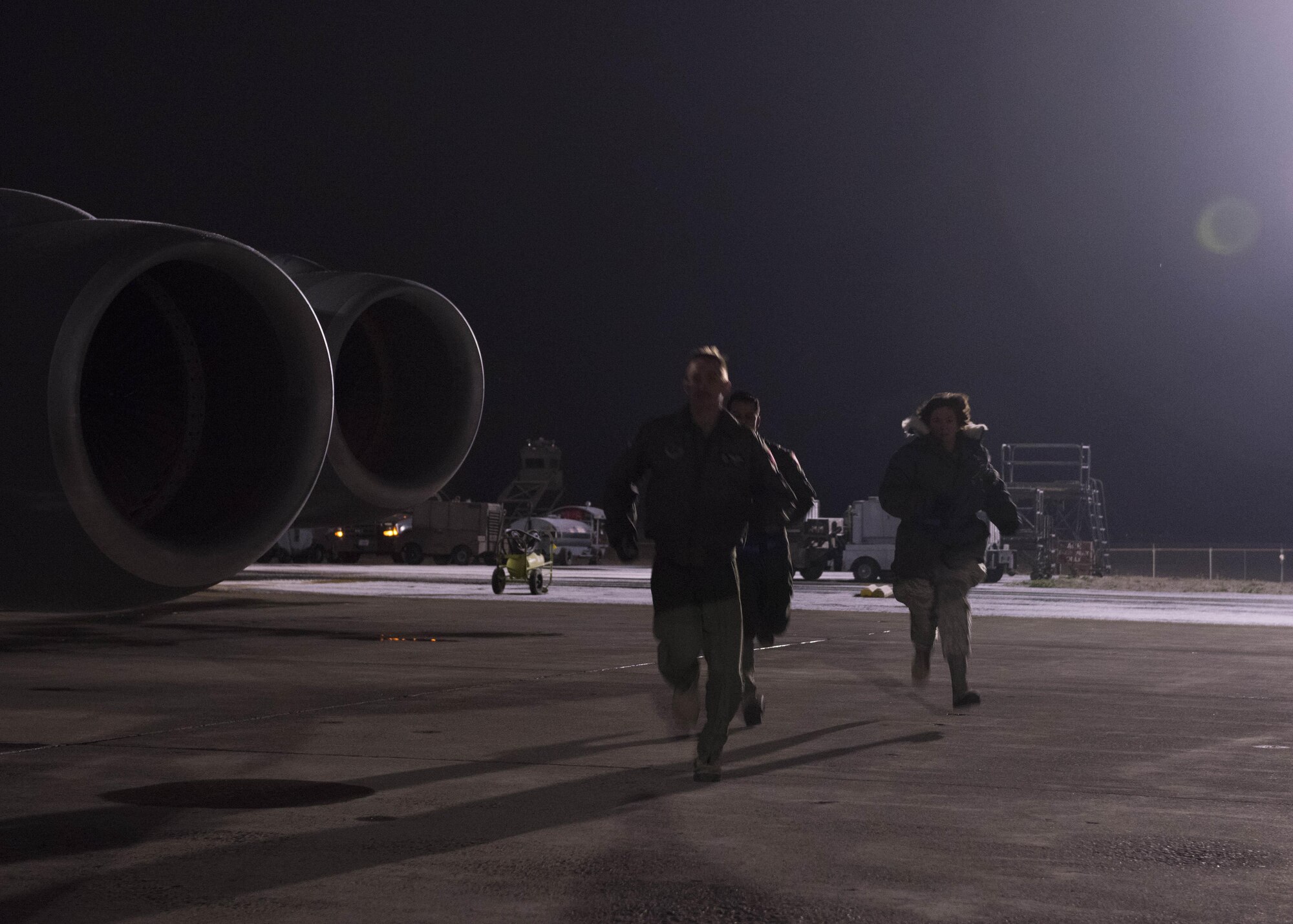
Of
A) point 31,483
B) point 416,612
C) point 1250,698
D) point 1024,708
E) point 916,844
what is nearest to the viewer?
point 31,483

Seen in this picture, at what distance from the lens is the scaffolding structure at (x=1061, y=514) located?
144ft

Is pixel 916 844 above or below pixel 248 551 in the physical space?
below

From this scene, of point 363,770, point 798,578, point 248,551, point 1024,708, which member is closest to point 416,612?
point 1024,708

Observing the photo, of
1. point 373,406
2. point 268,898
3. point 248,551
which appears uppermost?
point 373,406

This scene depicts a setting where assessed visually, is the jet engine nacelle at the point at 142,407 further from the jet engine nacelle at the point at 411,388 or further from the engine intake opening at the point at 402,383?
the engine intake opening at the point at 402,383

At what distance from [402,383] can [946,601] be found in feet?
11.5

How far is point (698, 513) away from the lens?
666cm

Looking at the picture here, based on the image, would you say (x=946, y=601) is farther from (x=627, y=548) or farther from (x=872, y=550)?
(x=872, y=550)

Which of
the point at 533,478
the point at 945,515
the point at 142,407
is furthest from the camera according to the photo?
the point at 533,478

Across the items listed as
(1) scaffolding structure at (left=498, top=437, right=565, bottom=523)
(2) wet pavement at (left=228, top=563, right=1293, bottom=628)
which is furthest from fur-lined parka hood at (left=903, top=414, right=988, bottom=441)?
(1) scaffolding structure at (left=498, top=437, right=565, bottom=523)

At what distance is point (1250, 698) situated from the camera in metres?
10.0

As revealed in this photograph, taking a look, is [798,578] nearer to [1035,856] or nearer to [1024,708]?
[1024,708]

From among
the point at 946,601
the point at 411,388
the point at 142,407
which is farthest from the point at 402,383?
the point at 946,601

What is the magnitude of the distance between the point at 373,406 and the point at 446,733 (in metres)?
1.66
